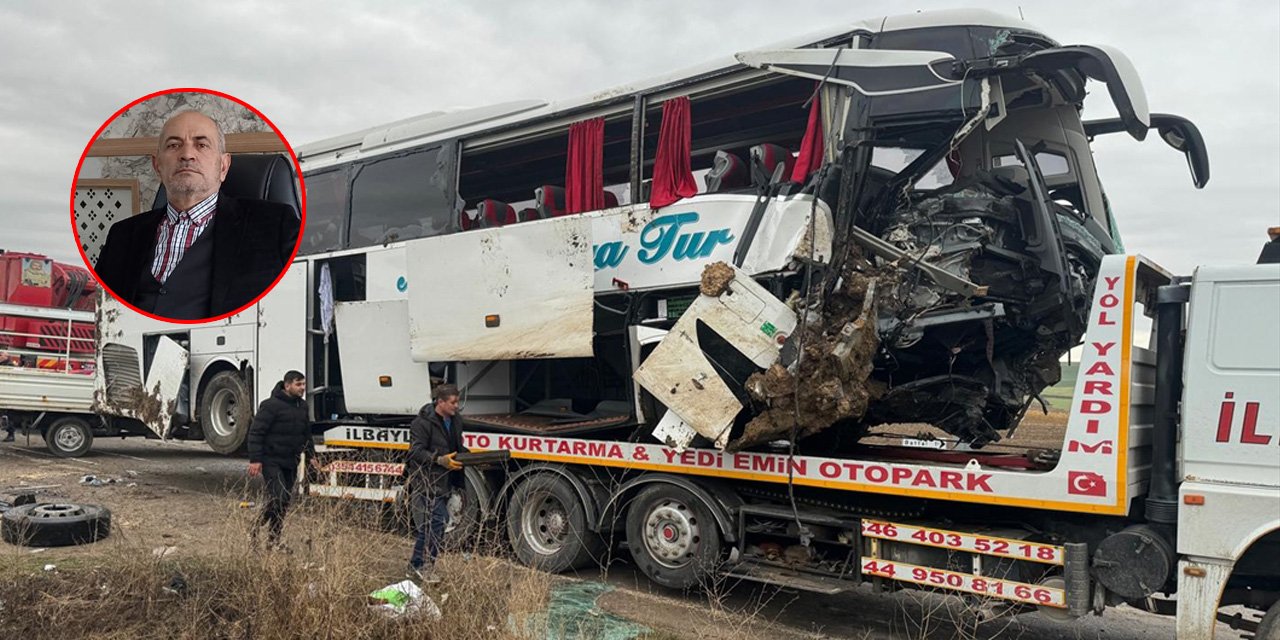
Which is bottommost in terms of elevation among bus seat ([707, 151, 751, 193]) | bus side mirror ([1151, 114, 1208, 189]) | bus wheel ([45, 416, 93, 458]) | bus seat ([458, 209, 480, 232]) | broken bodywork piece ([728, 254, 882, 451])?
bus wheel ([45, 416, 93, 458])

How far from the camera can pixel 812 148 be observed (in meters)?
6.40

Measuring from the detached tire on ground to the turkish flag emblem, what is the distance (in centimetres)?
719

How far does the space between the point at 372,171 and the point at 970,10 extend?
5726 mm

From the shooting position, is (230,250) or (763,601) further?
(763,601)

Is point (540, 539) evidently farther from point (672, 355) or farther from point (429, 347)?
point (672, 355)

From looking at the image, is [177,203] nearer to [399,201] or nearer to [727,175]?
[727,175]

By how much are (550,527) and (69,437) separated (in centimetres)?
1134

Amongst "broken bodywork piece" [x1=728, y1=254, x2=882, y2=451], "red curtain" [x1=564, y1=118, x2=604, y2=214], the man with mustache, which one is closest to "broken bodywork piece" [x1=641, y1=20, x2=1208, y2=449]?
"broken bodywork piece" [x1=728, y1=254, x2=882, y2=451]

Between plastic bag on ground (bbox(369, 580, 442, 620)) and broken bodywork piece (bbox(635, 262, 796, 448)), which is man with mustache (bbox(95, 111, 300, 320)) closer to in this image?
plastic bag on ground (bbox(369, 580, 442, 620))

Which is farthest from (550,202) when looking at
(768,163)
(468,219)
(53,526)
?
(53,526)

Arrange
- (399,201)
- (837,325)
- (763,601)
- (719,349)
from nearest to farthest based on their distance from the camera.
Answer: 1. (837,325)
2. (719,349)
3. (763,601)
4. (399,201)

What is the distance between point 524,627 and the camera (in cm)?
446

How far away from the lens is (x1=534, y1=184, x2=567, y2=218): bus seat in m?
8.04

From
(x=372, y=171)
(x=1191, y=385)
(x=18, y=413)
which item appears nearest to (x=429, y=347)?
(x=372, y=171)
